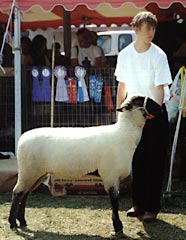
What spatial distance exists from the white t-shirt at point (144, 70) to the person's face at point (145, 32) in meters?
0.13

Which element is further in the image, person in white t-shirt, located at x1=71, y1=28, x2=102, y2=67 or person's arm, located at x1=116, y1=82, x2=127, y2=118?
person in white t-shirt, located at x1=71, y1=28, x2=102, y2=67

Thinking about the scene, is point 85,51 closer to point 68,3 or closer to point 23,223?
point 68,3

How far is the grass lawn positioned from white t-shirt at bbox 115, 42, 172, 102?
135 centimetres

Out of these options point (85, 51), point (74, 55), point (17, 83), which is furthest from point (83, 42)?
point (17, 83)

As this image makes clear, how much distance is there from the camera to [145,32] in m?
4.83

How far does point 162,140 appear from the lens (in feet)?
17.0

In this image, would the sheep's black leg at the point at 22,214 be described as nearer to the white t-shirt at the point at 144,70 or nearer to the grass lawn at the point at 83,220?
the grass lawn at the point at 83,220

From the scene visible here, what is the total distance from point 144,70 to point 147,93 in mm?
230

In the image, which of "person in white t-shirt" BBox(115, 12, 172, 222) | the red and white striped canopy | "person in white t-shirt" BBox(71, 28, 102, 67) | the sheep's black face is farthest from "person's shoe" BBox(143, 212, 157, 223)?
"person in white t-shirt" BBox(71, 28, 102, 67)

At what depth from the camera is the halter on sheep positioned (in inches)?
187

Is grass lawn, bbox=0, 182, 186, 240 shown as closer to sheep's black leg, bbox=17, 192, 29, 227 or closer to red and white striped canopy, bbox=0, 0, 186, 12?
sheep's black leg, bbox=17, 192, 29, 227

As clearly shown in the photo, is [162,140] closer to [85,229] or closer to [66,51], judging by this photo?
[85,229]

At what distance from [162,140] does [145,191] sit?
59 cm

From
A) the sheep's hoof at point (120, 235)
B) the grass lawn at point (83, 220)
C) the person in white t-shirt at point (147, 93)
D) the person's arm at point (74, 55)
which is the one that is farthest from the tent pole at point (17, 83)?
the sheep's hoof at point (120, 235)
